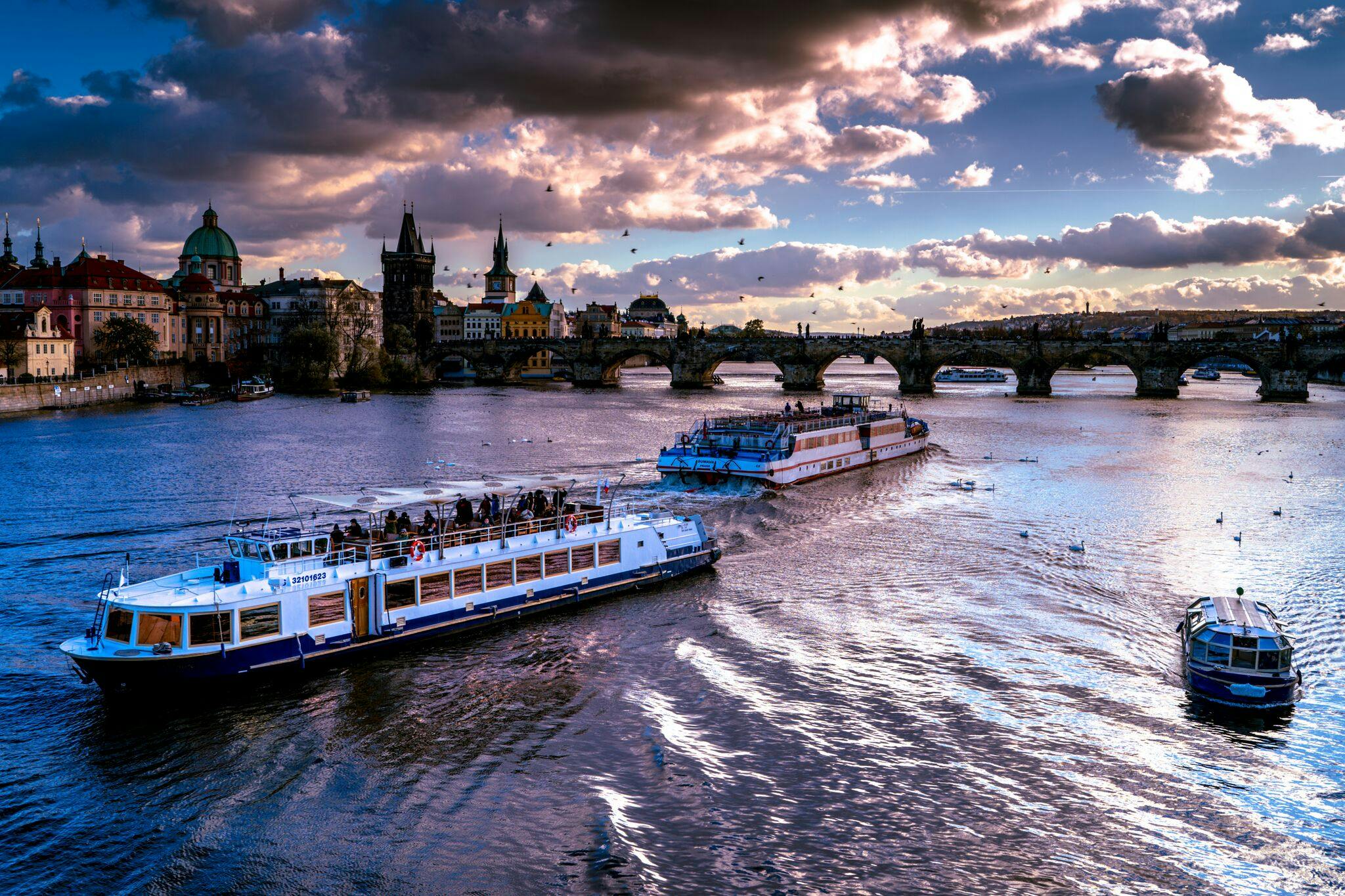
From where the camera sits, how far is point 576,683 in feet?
89.6

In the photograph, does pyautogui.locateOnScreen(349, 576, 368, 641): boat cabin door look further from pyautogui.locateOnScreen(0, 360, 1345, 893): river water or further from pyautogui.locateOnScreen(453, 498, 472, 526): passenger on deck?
pyautogui.locateOnScreen(453, 498, 472, 526): passenger on deck

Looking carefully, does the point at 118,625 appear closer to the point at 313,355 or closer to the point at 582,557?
the point at 582,557

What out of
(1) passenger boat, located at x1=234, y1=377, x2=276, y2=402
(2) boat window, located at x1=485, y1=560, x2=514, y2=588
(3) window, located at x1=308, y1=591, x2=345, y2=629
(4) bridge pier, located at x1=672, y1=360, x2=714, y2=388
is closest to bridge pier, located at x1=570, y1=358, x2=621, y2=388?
(4) bridge pier, located at x1=672, y1=360, x2=714, y2=388

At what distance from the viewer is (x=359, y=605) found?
93.4ft

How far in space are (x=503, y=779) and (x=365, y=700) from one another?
6.01 metres

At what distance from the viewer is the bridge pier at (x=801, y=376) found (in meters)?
174

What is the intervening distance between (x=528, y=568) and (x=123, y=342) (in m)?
129

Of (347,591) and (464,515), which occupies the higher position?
(464,515)

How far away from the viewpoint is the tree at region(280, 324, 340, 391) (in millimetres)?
152875

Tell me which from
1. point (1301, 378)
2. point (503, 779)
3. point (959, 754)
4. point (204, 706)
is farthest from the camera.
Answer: point (1301, 378)

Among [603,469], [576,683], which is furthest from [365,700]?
[603,469]

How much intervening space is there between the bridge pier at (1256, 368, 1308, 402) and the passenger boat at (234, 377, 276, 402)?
143710 mm

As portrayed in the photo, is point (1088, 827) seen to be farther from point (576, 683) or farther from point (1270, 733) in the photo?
point (576, 683)

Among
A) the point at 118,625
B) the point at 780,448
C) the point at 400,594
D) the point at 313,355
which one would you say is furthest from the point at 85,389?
the point at 118,625
